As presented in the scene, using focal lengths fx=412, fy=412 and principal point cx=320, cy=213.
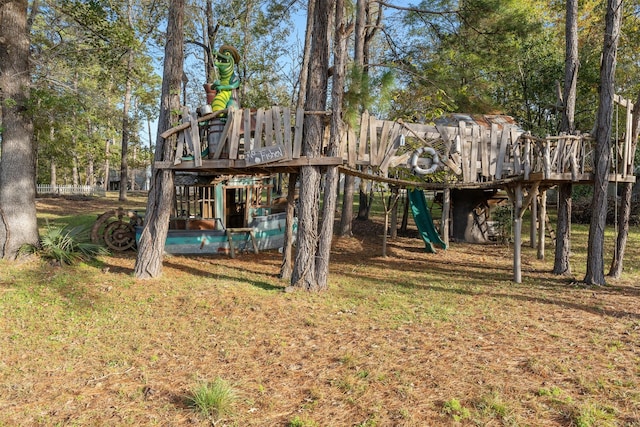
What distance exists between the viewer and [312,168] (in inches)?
330

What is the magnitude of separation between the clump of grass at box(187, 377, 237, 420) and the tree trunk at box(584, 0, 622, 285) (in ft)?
27.4

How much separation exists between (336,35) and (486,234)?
10.9 meters

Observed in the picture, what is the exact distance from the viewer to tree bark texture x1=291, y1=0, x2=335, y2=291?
8352mm

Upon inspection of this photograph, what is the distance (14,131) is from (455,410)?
10080 millimetres

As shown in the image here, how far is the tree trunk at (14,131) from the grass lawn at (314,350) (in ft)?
2.62

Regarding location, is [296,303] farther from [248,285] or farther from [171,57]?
[171,57]

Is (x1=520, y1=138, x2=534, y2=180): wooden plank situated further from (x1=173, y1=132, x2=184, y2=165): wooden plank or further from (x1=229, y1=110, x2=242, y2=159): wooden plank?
(x1=173, y1=132, x2=184, y2=165): wooden plank

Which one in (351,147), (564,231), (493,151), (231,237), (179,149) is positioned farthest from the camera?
(231,237)

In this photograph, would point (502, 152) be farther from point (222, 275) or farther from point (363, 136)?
point (222, 275)

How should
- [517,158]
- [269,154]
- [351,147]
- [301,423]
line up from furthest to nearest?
[517,158] < [351,147] < [269,154] < [301,423]

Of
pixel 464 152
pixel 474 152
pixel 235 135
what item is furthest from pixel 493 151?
pixel 235 135

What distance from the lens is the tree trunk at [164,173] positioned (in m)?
8.80

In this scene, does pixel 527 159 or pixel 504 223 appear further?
pixel 504 223

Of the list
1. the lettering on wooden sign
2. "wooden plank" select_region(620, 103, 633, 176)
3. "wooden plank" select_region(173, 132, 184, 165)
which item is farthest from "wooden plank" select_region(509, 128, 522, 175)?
"wooden plank" select_region(173, 132, 184, 165)
